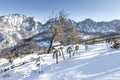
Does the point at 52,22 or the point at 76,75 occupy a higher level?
the point at 52,22

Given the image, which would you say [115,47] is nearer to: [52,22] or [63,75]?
[63,75]

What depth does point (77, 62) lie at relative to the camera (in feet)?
70.3

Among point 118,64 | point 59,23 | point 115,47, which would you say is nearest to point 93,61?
point 118,64

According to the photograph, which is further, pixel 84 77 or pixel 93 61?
pixel 93 61

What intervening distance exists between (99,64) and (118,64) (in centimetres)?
171

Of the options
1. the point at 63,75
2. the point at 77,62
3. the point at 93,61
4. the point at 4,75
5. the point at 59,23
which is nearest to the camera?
the point at 63,75

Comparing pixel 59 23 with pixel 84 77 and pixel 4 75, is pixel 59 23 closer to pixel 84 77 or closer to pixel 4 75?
pixel 4 75

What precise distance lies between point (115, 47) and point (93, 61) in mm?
5216

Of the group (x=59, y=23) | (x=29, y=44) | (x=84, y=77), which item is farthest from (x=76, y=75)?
(x=29, y=44)

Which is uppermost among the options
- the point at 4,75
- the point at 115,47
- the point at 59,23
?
the point at 59,23

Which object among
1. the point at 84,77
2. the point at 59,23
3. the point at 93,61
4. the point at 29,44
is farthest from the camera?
the point at 29,44

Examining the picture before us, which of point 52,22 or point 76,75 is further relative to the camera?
point 52,22

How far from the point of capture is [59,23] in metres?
43.5

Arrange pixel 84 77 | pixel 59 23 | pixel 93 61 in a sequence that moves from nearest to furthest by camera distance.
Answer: pixel 84 77 → pixel 93 61 → pixel 59 23
